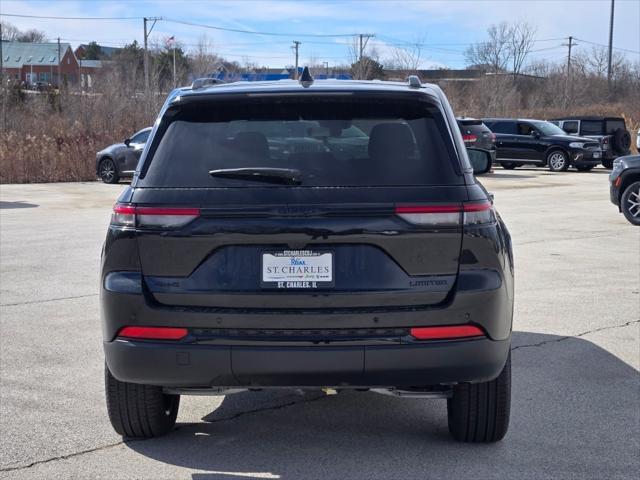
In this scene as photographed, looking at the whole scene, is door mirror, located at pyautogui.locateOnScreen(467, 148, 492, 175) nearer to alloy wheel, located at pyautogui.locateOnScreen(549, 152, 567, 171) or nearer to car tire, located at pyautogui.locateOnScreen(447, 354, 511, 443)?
car tire, located at pyautogui.locateOnScreen(447, 354, 511, 443)

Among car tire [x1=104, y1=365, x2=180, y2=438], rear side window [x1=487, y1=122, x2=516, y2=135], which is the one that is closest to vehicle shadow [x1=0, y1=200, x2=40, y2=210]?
car tire [x1=104, y1=365, x2=180, y2=438]

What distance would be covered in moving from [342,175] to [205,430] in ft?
5.92

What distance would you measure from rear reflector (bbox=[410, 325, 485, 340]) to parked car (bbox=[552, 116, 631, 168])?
95.5 feet

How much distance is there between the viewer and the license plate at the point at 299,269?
13.6ft

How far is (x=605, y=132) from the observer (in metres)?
33.7

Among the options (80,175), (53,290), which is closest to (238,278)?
(53,290)

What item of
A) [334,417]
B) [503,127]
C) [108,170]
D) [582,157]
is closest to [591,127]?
[582,157]

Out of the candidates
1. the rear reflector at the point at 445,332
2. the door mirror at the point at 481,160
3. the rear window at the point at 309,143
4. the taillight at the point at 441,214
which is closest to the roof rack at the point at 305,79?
the rear window at the point at 309,143

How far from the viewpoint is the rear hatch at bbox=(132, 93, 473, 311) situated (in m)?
4.13

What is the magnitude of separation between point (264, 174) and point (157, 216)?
51 cm

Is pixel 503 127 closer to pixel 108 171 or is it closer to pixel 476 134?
pixel 476 134

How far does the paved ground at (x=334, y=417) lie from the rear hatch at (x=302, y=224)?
0.96m

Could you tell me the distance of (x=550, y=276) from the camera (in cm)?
1054

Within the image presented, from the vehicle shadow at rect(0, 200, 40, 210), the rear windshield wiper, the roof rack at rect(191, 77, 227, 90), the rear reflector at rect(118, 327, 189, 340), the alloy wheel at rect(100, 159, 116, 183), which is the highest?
the roof rack at rect(191, 77, 227, 90)
